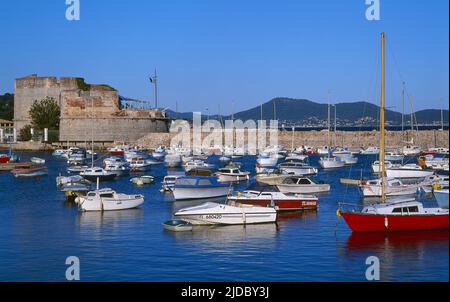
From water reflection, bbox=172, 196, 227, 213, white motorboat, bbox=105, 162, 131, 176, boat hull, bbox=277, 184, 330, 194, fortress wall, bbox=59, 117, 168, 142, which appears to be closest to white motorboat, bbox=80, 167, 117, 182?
white motorboat, bbox=105, 162, 131, 176

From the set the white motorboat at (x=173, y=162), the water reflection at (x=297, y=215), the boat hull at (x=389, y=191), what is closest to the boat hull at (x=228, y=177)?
the boat hull at (x=389, y=191)

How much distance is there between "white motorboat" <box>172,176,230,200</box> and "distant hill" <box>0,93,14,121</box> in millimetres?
72706

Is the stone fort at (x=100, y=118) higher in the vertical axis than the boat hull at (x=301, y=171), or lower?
higher

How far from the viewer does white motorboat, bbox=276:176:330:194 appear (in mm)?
22566

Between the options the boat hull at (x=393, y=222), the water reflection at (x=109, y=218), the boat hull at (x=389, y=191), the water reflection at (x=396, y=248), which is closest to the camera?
the water reflection at (x=396, y=248)

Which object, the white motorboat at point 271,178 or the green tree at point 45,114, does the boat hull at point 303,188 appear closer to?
the white motorboat at point 271,178

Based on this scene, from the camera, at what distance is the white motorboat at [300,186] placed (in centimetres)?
2257

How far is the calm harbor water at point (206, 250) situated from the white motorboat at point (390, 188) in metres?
3.00

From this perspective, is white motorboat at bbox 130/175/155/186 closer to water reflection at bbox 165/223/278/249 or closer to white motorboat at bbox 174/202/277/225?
white motorboat at bbox 174/202/277/225

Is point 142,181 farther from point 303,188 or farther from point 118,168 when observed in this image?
point 303,188

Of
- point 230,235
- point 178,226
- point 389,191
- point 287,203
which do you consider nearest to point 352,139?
point 389,191

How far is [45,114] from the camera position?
63.0 meters
